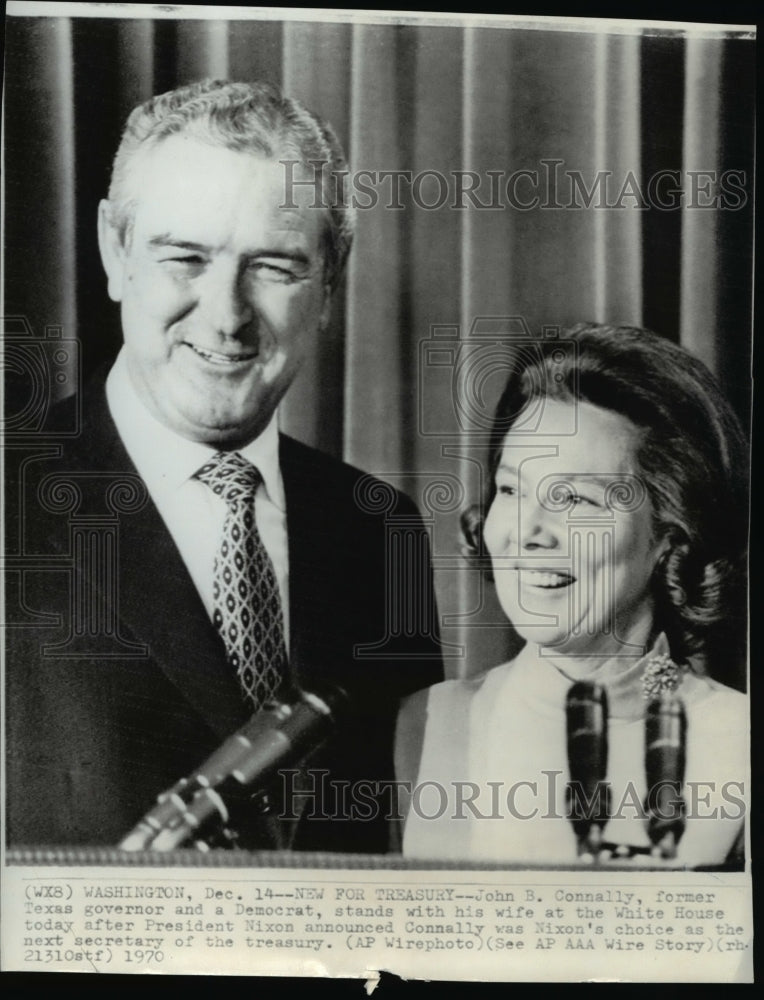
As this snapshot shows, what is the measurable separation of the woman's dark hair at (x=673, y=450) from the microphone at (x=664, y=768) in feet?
0.26

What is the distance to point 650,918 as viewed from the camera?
1.25 m

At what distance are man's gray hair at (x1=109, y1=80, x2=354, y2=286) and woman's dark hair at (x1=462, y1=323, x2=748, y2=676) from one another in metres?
0.32

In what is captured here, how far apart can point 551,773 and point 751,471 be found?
493mm

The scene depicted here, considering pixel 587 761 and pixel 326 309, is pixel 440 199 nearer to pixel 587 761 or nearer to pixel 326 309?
pixel 326 309

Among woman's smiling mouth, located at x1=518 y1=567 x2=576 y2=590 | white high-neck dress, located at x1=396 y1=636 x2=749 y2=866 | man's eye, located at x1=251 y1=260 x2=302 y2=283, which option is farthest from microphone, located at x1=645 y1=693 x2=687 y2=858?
man's eye, located at x1=251 y1=260 x2=302 y2=283

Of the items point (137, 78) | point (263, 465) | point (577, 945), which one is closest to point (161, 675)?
point (263, 465)

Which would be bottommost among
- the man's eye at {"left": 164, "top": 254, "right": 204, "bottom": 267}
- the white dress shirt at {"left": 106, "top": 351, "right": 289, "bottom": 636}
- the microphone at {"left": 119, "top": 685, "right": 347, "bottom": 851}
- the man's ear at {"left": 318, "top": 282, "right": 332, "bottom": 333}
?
the microphone at {"left": 119, "top": 685, "right": 347, "bottom": 851}

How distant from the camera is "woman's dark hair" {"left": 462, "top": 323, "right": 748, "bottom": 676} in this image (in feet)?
4.11

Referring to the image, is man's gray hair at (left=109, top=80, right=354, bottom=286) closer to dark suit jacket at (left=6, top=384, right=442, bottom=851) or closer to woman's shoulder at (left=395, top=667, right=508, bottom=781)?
dark suit jacket at (left=6, top=384, right=442, bottom=851)

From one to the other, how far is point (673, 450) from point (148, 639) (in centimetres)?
75

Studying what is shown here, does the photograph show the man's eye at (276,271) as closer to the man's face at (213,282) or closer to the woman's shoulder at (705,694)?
the man's face at (213,282)

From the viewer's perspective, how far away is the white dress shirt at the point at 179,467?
4.07ft

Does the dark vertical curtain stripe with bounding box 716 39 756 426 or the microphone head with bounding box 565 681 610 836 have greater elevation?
the dark vertical curtain stripe with bounding box 716 39 756 426

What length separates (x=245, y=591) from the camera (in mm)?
1233
